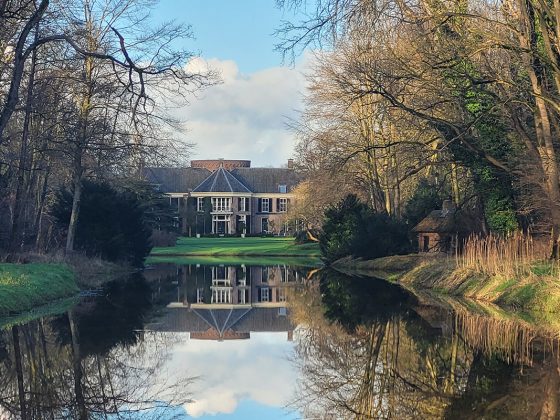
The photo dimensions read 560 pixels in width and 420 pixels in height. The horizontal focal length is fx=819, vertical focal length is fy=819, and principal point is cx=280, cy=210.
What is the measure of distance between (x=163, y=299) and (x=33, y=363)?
1323 centimetres

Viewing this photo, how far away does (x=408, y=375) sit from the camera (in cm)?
1074

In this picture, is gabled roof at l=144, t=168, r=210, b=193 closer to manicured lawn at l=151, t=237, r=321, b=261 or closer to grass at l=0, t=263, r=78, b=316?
manicured lawn at l=151, t=237, r=321, b=261

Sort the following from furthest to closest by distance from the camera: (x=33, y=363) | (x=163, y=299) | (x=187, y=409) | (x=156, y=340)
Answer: (x=163, y=299)
(x=156, y=340)
(x=33, y=363)
(x=187, y=409)

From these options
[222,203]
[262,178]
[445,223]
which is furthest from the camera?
[262,178]

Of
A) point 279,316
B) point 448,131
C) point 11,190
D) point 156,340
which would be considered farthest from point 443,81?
point 11,190

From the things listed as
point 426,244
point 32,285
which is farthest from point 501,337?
point 426,244

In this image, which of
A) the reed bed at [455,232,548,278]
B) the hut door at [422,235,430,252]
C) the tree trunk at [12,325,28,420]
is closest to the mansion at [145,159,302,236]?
the hut door at [422,235,430,252]

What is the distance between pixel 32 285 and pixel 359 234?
72.4ft

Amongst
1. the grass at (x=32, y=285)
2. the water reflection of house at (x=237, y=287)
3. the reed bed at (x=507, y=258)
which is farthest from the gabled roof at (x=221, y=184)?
the reed bed at (x=507, y=258)

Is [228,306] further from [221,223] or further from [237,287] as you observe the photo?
[221,223]

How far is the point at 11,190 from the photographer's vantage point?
33781 mm

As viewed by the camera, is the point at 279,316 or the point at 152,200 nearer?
the point at 279,316

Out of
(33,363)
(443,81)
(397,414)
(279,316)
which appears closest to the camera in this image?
(397,414)

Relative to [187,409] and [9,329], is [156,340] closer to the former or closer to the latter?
[9,329]
